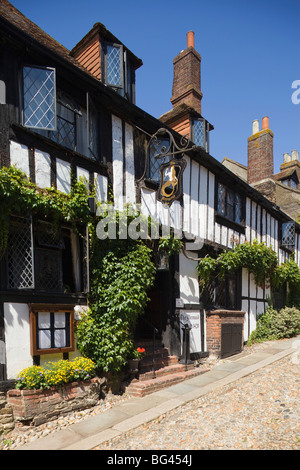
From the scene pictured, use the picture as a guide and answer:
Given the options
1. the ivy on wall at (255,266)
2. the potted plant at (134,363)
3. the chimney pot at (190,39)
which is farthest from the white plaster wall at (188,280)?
the chimney pot at (190,39)

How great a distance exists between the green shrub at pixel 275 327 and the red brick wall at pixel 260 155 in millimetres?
6555

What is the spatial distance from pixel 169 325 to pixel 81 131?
508 centimetres

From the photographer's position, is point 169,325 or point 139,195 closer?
point 139,195

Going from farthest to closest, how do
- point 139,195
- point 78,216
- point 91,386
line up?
point 139,195 → point 78,216 → point 91,386

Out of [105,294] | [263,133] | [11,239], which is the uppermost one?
[263,133]

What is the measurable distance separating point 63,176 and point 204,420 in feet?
15.3

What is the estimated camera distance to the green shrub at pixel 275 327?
11656 millimetres

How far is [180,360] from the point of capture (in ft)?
26.6

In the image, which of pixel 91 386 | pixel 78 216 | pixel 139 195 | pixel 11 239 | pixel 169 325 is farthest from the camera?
pixel 169 325

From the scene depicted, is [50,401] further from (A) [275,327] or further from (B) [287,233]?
(B) [287,233]

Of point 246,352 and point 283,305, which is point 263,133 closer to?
point 283,305

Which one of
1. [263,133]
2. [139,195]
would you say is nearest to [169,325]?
[139,195]

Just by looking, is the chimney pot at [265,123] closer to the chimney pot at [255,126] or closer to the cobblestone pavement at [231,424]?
the chimney pot at [255,126]

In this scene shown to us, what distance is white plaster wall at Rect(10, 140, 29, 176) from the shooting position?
5273 mm
